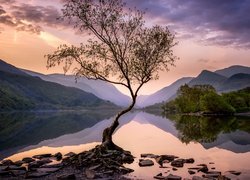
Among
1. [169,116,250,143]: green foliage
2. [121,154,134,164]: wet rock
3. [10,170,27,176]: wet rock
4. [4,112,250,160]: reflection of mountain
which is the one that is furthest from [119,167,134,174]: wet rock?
[169,116,250,143]: green foliage

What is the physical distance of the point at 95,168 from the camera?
34.5 m

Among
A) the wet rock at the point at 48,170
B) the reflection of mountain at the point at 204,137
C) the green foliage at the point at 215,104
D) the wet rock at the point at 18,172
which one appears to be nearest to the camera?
the wet rock at the point at 18,172

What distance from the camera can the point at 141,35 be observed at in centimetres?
4738

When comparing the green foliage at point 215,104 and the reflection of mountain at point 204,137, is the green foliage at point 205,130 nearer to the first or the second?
the reflection of mountain at point 204,137

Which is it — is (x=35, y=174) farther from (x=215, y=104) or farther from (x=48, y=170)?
(x=215, y=104)

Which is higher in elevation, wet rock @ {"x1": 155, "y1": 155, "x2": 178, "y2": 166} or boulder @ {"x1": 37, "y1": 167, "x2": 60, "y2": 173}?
wet rock @ {"x1": 155, "y1": 155, "x2": 178, "y2": 166}

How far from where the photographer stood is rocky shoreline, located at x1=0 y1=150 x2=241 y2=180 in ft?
101

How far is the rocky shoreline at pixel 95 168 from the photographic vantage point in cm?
3081

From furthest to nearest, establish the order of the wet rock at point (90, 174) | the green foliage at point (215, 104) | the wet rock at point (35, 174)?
the green foliage at point (215, 104)
the wet rock at point (35, 174)
the wet rock at point (90, 174)

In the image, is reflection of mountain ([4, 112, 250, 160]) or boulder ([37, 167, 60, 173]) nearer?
boulder ([37, 167, 60, 173])

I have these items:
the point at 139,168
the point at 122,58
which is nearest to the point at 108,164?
the point at 139,168

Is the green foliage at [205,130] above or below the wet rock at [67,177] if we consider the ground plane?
above

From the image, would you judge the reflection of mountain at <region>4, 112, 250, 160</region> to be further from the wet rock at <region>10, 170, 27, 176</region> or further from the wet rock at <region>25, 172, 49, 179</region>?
the wet rock at <region>25, 172, 49, 179</region>

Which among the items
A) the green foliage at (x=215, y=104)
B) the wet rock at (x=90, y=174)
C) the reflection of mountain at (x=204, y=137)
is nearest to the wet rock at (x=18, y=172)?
the wet rock at (x=90, y=174)
